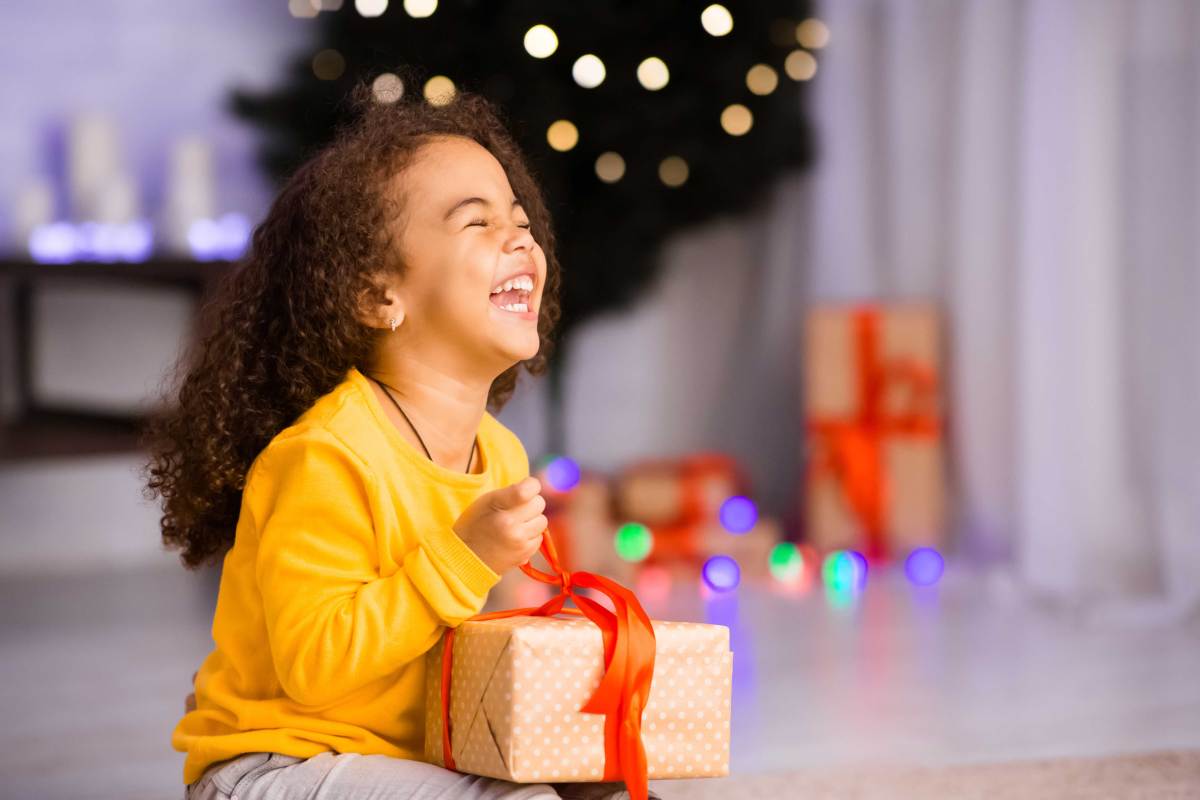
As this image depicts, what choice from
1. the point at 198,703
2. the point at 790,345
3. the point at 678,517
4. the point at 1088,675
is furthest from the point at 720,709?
the point at 790,345

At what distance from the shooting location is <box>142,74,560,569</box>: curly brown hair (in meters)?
1.24

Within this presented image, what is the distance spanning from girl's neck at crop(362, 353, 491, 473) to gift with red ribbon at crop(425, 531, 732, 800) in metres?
0.18

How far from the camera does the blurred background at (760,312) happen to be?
2.66m

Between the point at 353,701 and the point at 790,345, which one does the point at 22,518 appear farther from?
the point at 353,701

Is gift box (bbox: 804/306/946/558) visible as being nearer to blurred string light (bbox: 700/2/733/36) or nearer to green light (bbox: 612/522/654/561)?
green light (bbox: 612/522/654/561)

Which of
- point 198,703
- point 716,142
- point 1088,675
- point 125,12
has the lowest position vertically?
point 1088,675

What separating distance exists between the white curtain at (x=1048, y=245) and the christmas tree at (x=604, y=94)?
23cm

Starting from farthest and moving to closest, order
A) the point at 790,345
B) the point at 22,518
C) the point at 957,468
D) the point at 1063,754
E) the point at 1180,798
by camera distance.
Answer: the point at 790,345, the point at 22,518, the point at 957,468, the point at 1063,754, the point at 1180,798

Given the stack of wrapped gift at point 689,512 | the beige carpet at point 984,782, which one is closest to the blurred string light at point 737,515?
the stack of wrapped gift at point 689,512

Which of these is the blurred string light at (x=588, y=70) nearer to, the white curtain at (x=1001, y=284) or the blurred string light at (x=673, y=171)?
the blurred string light at (x=673, y=171)

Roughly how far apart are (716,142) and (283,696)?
2.31 meters

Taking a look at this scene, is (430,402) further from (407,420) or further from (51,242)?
(51,242)

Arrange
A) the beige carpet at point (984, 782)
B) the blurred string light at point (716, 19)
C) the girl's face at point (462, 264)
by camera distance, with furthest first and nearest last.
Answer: the blurred string light at point (716, 19) < the beige carpet at point (984, 782) < the girl's face at point (462, 264)

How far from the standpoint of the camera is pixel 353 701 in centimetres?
119
